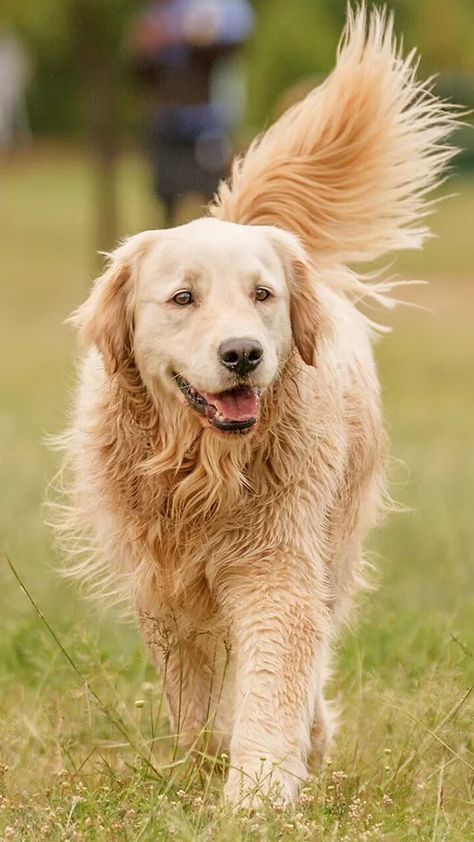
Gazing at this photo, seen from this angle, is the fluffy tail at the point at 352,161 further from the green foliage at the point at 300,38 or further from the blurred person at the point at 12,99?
the blurred person at the point at 12,99

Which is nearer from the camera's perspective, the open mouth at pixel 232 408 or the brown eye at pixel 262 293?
the open mouth at pixel 232 408

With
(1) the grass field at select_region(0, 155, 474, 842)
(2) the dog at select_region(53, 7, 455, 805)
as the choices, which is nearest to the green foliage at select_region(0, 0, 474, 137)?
(1) the grass field at select_region(0, 155, 474, 842)

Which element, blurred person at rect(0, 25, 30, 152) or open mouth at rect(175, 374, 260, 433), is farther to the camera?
blurred person at rect(0, 25, 30, 152)

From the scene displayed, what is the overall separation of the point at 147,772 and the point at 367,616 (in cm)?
246

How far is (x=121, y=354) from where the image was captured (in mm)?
5191

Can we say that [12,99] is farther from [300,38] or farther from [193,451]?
[193,451]

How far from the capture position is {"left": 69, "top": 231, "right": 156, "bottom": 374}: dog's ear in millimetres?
5172

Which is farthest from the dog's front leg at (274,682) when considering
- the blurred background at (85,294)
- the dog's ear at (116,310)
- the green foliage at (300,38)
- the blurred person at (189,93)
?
the green foliage at (300,38)

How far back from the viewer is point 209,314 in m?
4.84

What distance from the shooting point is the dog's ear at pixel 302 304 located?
519 cm

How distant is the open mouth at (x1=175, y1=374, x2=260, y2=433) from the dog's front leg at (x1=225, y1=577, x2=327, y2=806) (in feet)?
1.62

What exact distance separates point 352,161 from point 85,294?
2244 cm

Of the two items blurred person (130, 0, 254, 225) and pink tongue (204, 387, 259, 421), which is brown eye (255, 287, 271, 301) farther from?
blurred person (130, 0, 254, 225)

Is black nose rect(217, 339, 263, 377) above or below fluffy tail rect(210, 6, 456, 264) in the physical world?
below
